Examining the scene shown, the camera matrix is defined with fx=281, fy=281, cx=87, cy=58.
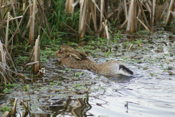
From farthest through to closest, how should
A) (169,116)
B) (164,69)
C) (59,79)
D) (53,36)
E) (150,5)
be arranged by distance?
1. (150,5)
2. (53,36)
3. (164,69)
4. (59,79)
5. (169,116)

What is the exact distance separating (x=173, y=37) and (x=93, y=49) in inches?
102

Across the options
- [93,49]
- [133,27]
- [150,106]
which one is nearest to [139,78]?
[150,106]

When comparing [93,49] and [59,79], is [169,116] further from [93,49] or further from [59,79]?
[93,49]

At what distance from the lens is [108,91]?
16.3 feet

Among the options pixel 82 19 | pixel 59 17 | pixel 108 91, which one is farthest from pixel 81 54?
pixel 59 17

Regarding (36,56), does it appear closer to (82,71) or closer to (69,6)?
(82,71)

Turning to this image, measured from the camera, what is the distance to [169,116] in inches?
159

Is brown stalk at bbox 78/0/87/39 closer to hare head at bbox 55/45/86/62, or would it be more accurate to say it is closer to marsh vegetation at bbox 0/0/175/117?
marsh vegetation at bbox 0/0/175/117

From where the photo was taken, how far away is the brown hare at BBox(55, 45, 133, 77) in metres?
5.71

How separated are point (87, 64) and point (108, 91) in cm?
139

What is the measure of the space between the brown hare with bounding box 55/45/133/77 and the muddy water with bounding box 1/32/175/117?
14 cm

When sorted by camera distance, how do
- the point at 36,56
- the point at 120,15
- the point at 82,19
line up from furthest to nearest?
the point at 120,15 → the point at 82,19 → the point at 36,56

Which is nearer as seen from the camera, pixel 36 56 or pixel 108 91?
pixel 108 91

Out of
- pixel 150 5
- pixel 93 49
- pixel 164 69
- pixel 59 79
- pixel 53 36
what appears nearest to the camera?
pixel 59 79
